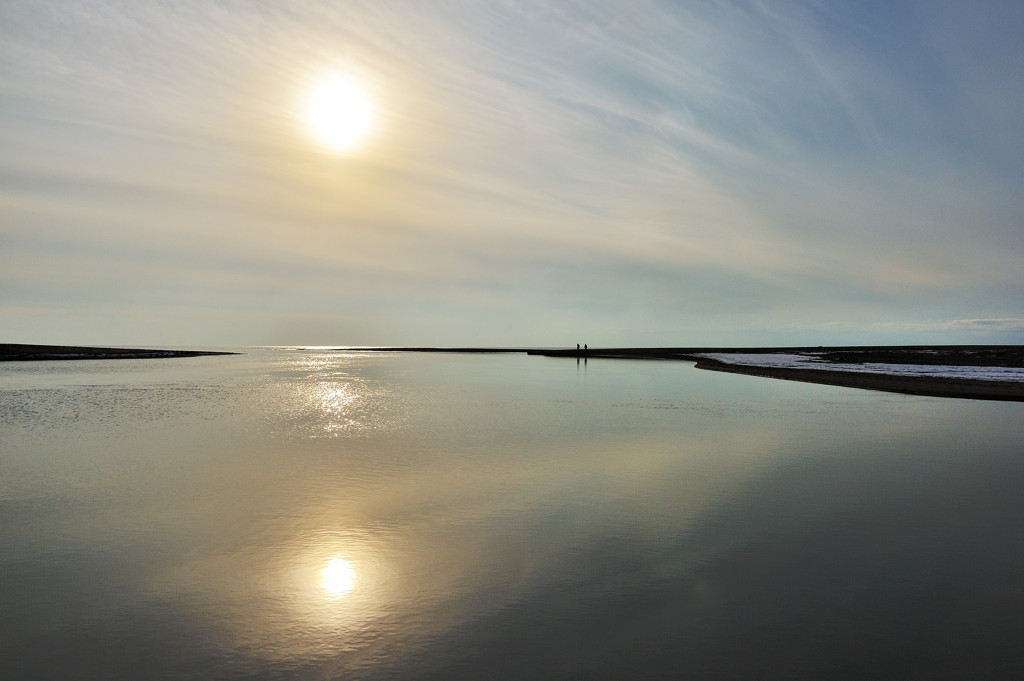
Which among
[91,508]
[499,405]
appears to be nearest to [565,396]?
[499,405]

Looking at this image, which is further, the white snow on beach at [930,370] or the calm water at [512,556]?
the white snow on beach at [930,370]

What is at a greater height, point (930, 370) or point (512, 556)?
point (930, 370)

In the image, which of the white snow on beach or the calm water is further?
the white snow on beach

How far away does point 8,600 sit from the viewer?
25.7 ft

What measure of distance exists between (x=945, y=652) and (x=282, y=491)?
38.2ft

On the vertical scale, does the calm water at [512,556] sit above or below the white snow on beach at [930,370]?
below

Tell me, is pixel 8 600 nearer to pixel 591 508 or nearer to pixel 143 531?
pixel 143 531

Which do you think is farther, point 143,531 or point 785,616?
point 143,531

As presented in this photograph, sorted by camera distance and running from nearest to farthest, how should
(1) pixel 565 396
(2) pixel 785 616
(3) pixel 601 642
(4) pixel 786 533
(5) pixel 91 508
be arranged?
(3) pixel 601 642 < (2) pixel 785 616 < (4) pixel 786 533 < (5) pixel 91 508 < (1) pixel 565 396

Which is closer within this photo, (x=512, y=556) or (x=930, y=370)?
(x=512, y=556)

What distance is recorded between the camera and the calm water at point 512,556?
655 centimetres

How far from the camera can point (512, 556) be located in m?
9.66

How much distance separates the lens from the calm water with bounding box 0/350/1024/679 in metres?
6.55

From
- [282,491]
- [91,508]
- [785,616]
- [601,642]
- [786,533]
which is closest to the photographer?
[601,642]
